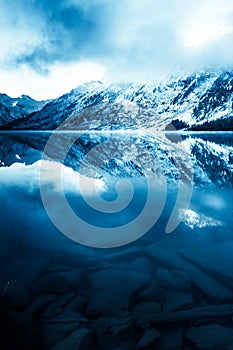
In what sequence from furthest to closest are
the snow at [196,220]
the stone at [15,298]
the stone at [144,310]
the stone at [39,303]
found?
the snow at [196,220]
the stone at [15,298]
the stone at [39,303]
the stone at [144,310]

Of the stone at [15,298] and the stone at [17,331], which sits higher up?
the stone at [15,298]

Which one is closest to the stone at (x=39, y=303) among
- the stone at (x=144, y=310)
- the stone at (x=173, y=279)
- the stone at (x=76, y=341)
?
the stone at (x=76, y=341)

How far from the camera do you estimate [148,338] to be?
4.27 metres

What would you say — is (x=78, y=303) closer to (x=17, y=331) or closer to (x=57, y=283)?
(x=57, y=283)

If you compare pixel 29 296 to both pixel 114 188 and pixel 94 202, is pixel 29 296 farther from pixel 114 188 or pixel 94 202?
pixel 114 188

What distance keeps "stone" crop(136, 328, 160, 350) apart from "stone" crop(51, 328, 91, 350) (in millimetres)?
795

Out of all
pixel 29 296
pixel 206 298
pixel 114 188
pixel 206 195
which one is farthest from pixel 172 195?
pixel 29 296

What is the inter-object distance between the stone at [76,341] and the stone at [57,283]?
1334 millimetres

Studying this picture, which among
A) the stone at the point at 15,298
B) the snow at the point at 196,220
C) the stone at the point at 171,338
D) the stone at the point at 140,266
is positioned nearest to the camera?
the stone at the point at 171,338

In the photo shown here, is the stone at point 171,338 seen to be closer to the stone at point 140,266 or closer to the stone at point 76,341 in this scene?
the stone at point 76,341

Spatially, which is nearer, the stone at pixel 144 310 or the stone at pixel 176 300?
the stone at pixel 144 310

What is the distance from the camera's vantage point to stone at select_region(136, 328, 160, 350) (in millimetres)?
4137

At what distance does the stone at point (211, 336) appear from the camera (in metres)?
A: 4.13

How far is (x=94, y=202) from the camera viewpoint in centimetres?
1242
